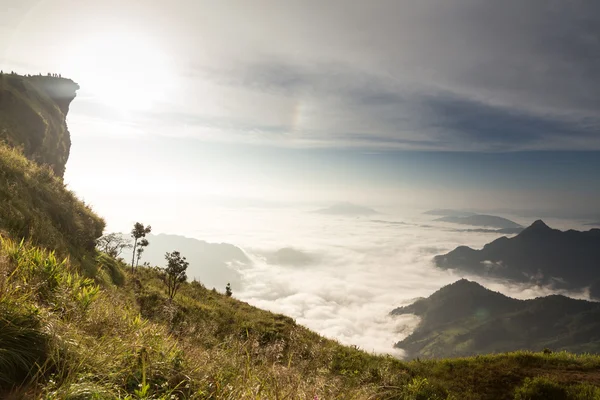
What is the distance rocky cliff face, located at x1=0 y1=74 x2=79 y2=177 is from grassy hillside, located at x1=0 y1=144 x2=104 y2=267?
1434 inches

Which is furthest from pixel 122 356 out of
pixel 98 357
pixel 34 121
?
pixel 34 121

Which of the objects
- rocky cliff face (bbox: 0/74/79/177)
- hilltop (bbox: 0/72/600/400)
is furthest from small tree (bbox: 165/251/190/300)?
rocky cliff face (bbox: 0/74/79/177)

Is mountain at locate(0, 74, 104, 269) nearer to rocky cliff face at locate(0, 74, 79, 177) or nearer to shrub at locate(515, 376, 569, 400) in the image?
shrub at locate(515, 376, 569, 400)

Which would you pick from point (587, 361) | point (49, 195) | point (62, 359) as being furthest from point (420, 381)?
point (49, 195)

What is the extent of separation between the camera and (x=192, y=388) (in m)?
4.70

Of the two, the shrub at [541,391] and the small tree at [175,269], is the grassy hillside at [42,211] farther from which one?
the shrub at [541,391]

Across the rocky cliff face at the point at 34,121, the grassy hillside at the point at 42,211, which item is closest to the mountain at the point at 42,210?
the grassy hillside at the point at 42,211

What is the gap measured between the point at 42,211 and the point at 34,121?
245 ft

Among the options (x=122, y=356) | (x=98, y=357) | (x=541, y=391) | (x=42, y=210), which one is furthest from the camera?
(x=42, y=210)

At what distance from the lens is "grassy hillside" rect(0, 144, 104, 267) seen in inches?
440

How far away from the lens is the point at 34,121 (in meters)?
68.3

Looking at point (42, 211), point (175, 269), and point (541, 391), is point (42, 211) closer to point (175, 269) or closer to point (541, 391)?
point (175, 269)

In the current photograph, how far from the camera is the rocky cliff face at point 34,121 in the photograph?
199 ft

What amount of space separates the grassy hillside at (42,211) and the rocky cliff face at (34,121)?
36426 mm
